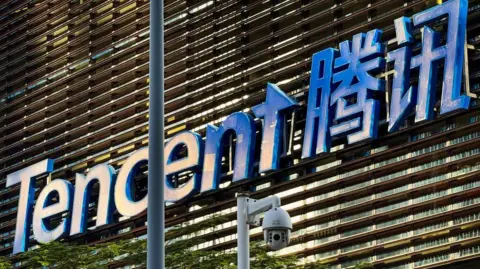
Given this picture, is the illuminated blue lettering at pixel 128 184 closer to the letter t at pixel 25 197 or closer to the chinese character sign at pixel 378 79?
the letter t at pixel 25 197

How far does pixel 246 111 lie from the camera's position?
33719mm

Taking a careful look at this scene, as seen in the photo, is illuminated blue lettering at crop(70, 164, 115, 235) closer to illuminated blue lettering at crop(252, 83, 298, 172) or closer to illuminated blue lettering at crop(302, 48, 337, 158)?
illuminated blue lettering at crop(252, 83, 298, 172)

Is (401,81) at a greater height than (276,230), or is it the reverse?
(401,81)

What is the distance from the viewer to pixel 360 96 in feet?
97.0

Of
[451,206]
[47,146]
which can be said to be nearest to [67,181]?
[47,146]

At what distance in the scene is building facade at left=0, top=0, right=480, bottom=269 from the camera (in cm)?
2806

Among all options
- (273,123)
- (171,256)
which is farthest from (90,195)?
(171,256)

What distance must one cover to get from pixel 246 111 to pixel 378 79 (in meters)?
5.35

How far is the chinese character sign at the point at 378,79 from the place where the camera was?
90.8 ft

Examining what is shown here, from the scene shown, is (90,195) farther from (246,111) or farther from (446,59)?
(446,59)

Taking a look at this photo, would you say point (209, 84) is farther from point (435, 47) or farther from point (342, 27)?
point (435, 47)

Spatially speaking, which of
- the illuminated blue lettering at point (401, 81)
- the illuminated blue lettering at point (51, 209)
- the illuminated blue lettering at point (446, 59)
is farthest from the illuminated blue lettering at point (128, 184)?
the illuminated blue lettering at point (446, 59)

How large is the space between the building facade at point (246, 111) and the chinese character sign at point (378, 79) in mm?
310

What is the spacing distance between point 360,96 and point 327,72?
1473mm
